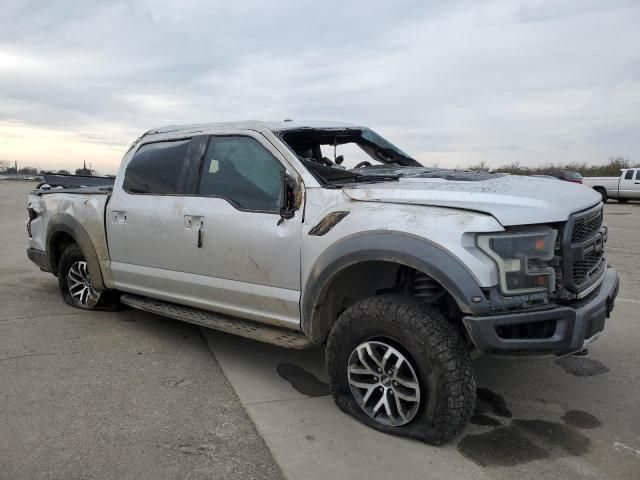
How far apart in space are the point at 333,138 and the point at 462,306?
229cm

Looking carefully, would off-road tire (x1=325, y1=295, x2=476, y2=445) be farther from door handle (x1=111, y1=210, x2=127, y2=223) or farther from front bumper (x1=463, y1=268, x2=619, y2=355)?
door handle (x1=111, y1=210, x2=127, y2=223)

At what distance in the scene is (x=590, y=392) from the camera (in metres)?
3.71

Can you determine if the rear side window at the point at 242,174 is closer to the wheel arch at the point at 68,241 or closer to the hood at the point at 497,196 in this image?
the hood at the point at 497,196

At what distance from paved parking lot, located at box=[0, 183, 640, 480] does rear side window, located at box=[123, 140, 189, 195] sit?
4.40 ft

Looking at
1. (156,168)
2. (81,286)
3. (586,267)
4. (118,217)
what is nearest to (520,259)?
(586,267)

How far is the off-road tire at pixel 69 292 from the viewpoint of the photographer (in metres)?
5.36

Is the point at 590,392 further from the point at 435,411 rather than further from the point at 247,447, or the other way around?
the point at 247,447

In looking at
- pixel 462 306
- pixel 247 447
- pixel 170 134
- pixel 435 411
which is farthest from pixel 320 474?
pixel 170 134

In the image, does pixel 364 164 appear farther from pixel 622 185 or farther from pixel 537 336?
pixel 622 185

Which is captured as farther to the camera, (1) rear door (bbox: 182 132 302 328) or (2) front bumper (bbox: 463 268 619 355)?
(1) rear door (bbox: 182 132 302 328)

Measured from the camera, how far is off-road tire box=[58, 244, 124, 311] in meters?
5.36

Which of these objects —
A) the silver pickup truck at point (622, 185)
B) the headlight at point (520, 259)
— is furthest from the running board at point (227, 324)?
the silver pickup truck at point (622, 185)

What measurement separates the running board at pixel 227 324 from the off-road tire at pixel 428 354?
548 millimetres

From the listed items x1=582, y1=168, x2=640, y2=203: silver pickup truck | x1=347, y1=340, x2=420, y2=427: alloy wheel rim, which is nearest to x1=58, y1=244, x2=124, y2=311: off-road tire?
x1=347, y1=340, x2=420, y2=427: alloy wheel rim
